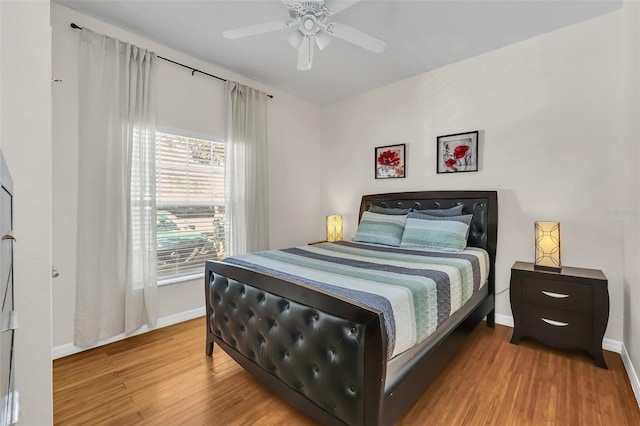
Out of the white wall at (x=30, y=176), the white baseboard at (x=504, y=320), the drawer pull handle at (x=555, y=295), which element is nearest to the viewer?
the white wall at (x=30, y=176)

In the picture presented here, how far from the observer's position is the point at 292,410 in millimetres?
1693

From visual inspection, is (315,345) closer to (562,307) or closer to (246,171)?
(562,307)

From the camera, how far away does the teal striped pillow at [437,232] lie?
2.74m

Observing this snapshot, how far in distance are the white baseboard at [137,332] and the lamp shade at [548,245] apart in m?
3.43

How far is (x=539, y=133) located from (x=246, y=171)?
10.2 ft

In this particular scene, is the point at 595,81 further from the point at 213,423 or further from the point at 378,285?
the point at 213,423

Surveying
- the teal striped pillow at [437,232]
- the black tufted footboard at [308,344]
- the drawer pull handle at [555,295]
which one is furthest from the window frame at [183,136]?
the drawer pull handle at [555,295]

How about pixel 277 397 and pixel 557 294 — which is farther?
pixel 557 294

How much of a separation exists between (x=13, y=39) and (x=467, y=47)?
133 inches

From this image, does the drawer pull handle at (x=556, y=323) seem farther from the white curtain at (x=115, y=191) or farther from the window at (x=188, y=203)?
the white curtain at (x=115, y=191)

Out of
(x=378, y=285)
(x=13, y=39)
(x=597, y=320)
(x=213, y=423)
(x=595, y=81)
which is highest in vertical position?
(x=595, y=81)

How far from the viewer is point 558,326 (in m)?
2.29

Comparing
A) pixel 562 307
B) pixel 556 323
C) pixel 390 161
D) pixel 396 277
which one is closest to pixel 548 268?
pixel 562 307

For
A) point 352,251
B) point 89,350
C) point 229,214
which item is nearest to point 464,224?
point 352,251
